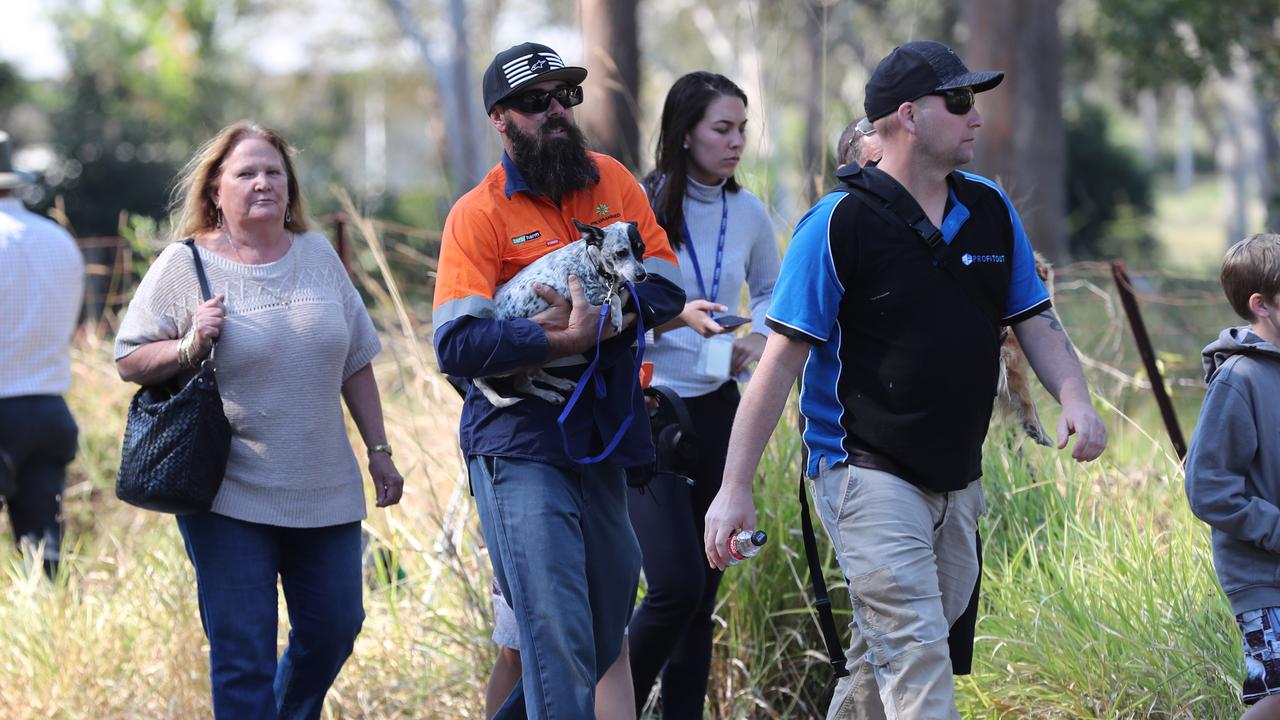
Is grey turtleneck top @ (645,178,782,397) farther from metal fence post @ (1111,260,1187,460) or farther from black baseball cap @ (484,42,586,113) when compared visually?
metal fence post @ (1111,260,1187,460)

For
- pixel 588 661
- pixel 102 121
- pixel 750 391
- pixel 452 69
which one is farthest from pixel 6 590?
pixel 452 69

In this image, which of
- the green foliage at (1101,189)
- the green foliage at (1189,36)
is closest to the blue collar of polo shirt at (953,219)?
the green foliage at (1189,36)

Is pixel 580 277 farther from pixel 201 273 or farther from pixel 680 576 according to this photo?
pixel 201 273

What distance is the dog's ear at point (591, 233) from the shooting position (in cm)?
358

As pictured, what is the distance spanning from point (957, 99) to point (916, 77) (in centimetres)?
12

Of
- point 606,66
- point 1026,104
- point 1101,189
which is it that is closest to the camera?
point 606,66

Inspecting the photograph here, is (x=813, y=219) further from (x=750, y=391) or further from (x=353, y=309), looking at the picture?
(x=353, y=309)

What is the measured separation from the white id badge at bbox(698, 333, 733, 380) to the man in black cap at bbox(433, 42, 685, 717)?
728mm

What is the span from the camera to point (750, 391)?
11.2 ft

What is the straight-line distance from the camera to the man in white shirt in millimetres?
6195

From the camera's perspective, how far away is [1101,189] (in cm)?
2430

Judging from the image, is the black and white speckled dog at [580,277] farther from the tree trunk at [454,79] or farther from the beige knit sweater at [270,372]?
the tree trunk at [454,79]

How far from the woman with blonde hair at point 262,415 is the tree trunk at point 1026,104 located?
9.75 m

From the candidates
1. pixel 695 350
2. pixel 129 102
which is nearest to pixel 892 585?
pixel 695 350
